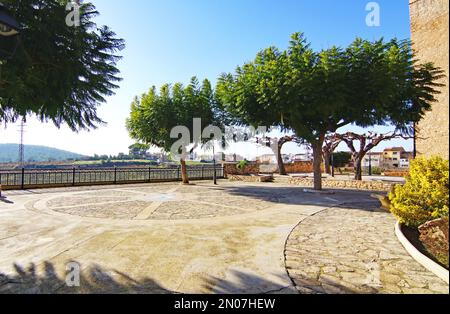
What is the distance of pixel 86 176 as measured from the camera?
1745cm

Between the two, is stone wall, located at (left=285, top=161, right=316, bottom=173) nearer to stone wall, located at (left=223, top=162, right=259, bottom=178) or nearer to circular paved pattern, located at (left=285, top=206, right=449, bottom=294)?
stone wall, located at (left=223, top=162, right=259, bottom=178)

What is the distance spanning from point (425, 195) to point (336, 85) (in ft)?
22.1

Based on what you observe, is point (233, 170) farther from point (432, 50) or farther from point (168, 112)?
point (432, 50)

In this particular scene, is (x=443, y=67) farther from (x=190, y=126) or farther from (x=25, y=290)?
(x=25, y=290)

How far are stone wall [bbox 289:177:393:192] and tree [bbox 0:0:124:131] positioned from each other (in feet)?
48.8

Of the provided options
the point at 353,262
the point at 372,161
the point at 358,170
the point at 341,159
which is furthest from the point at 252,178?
the point at 372,161

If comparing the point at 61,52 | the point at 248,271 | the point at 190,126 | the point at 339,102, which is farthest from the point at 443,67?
the point at 61,52

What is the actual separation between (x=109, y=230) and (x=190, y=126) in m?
11.8

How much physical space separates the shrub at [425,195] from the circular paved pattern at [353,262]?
616mm

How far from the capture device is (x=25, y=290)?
303 centimetres

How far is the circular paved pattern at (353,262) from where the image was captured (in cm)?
311

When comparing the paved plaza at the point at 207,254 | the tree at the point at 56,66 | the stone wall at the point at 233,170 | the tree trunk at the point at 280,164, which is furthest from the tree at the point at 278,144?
the tree at the point at 56,66

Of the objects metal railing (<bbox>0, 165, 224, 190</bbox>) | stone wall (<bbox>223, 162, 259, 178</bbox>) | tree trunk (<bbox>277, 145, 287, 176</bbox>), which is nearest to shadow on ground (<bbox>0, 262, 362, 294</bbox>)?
metal railing (<bbox>0, 165, 224, 190</bbox>)

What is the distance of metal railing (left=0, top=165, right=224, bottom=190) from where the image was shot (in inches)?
571
